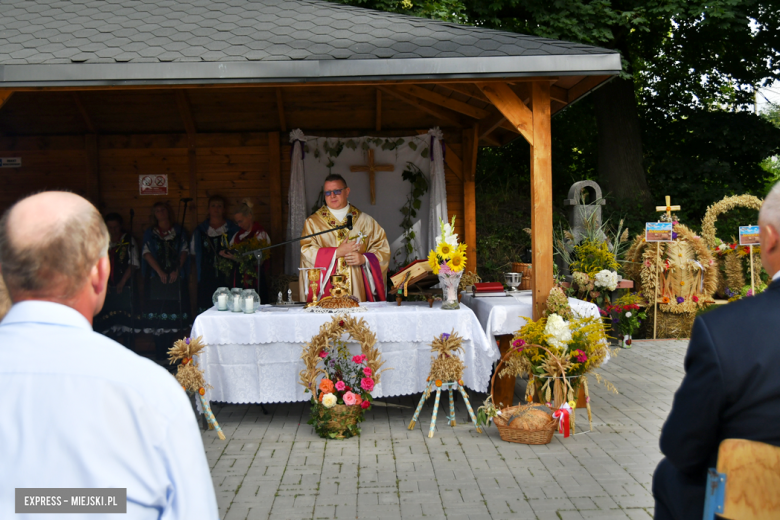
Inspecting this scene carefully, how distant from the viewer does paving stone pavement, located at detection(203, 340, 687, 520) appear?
372cm

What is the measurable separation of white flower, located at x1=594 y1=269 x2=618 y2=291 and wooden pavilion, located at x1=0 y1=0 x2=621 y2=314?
1.66m

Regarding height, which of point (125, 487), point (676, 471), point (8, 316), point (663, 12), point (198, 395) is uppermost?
point (663, 12)

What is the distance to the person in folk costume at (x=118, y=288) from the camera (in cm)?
859

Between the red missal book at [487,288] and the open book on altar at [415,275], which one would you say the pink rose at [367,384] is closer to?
the open book on altar at [415,275]

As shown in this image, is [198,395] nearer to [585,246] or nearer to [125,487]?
[125,487]

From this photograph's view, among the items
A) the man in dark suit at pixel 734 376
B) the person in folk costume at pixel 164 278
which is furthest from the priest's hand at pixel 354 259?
the man in dark suit at pixel 734 376

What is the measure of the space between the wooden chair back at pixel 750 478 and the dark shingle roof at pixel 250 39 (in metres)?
3.91

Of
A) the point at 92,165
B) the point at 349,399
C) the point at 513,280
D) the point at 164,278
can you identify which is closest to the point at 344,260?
the point at 513,280

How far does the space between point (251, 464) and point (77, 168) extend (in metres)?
6.16

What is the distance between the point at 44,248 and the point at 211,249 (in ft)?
25.0

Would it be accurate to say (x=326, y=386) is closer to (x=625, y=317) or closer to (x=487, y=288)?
(x=487, y=288)

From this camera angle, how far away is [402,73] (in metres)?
5.03

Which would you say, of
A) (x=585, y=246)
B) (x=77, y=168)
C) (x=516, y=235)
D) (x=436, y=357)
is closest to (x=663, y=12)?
(x=516, y=235)

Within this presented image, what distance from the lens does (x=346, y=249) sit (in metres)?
6.65
